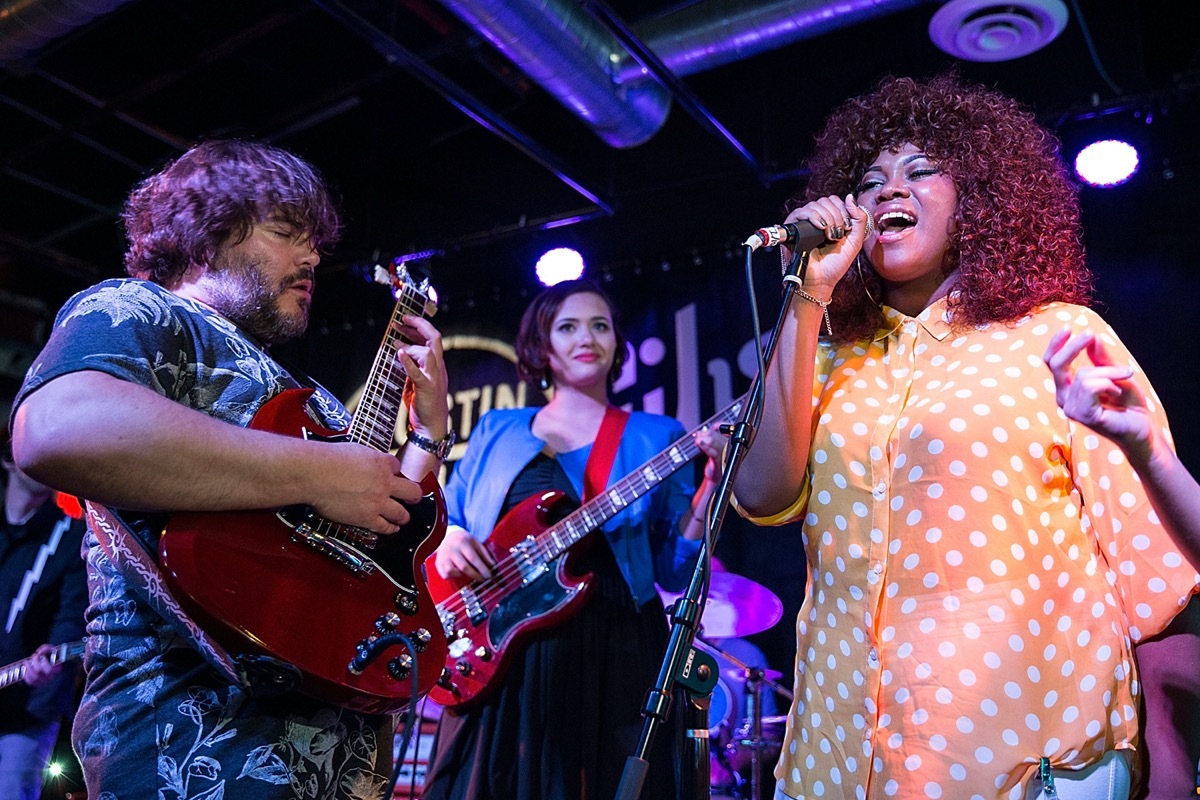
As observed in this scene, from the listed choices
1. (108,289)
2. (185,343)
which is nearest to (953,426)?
(185,343)

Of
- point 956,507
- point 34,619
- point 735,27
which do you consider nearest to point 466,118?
point 735,27

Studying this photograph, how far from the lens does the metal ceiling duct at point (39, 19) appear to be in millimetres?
4145

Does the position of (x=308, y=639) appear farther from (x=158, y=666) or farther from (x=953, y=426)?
(x=953, y=426)

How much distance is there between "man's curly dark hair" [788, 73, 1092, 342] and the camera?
1945 mm

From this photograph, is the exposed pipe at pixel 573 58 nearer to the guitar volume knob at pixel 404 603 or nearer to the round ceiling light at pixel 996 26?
the round ceiling light at pixel 996 26

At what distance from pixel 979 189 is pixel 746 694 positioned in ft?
9.99

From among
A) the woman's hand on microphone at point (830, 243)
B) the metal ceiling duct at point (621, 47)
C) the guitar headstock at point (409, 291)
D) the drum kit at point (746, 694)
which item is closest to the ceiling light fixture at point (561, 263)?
the metal ceiling duct at point (621, 47)

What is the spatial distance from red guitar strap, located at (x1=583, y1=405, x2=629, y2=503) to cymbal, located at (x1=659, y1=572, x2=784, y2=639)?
1.78 ft

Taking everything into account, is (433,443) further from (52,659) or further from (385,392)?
(52,659)

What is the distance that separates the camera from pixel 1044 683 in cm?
158

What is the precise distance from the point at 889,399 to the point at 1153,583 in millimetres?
546

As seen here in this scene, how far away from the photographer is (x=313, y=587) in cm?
186

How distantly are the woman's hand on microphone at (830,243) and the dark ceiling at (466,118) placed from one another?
2522mm

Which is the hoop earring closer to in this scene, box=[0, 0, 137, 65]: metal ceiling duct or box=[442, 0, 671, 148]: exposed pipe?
box=[442, 0, 671, 148]: exposed pipe
